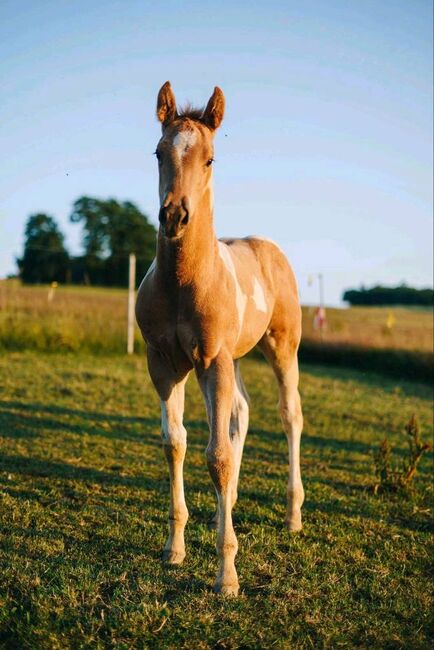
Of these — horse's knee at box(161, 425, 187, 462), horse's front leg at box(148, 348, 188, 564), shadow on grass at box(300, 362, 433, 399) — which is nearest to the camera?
horse's front leg at box(148, 348, 188, 564)

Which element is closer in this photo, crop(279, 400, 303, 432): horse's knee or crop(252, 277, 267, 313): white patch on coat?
crop(252, 277, 267, 313): white patch on coat

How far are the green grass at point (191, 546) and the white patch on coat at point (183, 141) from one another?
250cm

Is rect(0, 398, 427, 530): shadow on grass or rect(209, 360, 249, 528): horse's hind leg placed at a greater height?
rect(209, 360, 249, 528): horse's hind leg

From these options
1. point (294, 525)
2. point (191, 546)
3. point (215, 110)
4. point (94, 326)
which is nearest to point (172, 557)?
point (191, 546)

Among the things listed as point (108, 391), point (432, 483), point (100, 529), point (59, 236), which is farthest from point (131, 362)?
point (59, 236)

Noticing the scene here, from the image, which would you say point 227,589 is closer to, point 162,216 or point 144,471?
point 162,216

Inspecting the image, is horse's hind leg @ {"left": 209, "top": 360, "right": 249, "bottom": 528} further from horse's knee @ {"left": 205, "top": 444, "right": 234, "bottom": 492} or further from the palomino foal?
horse's knee @ {"left": 205, "top": 444, "right": 234, "bottom": 492}

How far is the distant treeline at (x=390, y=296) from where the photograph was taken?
1789cm

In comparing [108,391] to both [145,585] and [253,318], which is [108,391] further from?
[145,585]

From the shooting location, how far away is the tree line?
25.4 meters

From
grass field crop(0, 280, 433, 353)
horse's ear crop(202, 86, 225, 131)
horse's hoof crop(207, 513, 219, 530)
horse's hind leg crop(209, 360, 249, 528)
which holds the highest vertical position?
horse's ear crop(202, 86, 225, 131)

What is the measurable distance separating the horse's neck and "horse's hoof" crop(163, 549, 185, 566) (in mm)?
1757

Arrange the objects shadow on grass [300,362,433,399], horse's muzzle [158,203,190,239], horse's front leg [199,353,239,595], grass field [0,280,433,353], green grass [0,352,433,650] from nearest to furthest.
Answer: green grass [0,352,433,650]
horse's muzzle [158,203,190,239]
horse's front leg [199,353,239,595]
shadow on grass [300,362,433,399]
grass field [0,280,433,353]

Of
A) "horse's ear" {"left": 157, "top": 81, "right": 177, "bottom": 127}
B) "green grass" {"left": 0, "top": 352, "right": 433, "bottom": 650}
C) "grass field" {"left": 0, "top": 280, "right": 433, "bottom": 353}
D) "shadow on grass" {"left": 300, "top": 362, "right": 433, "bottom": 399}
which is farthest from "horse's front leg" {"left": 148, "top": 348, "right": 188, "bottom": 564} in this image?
"grass field" {"left": 0, "top": 280, "right": 433, "bottom": 353}
